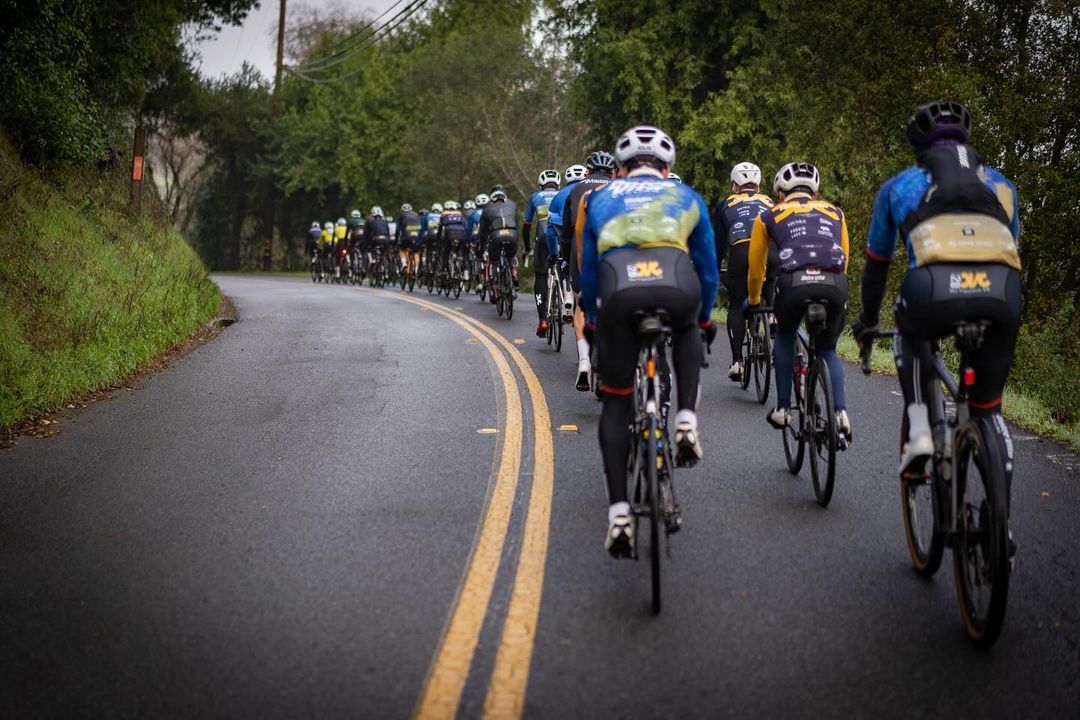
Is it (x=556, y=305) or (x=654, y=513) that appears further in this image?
(x=556, y=305)

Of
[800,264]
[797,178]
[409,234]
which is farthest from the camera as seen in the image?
[409,234]

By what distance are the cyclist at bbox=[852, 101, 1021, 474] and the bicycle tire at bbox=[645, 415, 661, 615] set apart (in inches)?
45.9

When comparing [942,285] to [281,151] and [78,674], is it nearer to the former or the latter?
[78,674]

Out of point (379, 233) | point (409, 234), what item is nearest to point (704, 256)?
point (409, 234)

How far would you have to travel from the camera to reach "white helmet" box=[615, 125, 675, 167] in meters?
5.43

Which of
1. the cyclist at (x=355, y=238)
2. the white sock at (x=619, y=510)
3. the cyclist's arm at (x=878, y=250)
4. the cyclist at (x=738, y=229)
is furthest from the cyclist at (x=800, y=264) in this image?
the cyclist at (x=355, y=238)

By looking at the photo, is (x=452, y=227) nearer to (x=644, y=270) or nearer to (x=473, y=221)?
(x=473, y=221)

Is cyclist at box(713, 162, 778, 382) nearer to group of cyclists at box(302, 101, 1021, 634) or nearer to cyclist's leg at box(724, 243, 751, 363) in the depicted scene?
cyclist's leg at box(724, 243, 751, 363)

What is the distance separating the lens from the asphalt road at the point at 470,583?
13.2ft

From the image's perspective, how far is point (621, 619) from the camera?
470 cm

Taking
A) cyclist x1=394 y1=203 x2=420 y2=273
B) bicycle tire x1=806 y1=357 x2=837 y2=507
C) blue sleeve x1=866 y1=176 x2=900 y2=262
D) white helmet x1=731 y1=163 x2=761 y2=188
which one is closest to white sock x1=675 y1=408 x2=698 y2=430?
blue sleeve x1=866 y1=176 x2=900 y2=262

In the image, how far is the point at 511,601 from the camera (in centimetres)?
492

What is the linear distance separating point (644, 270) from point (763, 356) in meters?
5.63

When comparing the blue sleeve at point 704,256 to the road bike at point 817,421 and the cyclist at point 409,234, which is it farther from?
the cyclist at point 409,234
